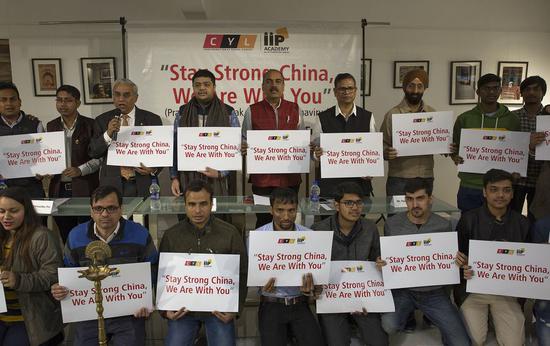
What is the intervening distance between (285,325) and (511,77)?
5612 millimetres

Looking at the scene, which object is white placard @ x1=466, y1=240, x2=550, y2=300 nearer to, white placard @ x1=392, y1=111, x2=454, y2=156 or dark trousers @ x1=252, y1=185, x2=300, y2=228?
white placard @ x1=392, y1=111, x2=454, y2=156

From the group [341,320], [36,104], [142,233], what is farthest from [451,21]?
[36,104]

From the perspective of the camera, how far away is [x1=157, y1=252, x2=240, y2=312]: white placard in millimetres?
2887

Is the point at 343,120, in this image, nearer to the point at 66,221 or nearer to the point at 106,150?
the point at 106,150

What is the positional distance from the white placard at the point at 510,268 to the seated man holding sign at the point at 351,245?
0.67 meters

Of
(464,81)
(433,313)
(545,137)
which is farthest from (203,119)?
(464,81)

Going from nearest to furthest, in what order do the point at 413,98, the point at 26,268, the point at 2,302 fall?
the point at 2,302, the point at 26,268, the point at 413,98

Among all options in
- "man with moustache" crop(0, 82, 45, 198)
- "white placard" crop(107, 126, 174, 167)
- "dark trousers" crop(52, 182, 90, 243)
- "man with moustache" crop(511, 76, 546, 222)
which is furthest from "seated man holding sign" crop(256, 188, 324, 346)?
"man with moustache" crop(511, 76, 546, 222)

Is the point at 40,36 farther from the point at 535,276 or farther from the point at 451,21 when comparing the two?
the point at 535,276

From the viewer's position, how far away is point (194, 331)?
9.74 feet

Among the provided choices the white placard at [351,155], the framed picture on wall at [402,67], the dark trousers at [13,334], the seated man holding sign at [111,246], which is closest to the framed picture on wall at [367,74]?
the framed picture on wall at [402,67]

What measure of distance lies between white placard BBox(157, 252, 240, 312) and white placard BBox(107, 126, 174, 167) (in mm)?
1192

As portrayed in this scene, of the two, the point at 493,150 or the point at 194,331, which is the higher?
the point at 493,150

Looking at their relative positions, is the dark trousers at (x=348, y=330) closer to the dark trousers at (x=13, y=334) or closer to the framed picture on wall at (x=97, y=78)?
A: the dark trousers at (x=13, y=334)
